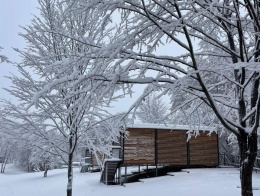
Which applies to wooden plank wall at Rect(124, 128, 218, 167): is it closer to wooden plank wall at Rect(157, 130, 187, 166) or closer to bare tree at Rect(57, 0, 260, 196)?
wooden plank wall at Rect(157, 130, 187, 166)

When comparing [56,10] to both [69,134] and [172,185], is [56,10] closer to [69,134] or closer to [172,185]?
[69,134]

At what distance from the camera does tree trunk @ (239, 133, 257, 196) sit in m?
4.55

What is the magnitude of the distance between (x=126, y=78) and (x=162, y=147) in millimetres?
14847

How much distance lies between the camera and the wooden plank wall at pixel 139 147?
1756 cm

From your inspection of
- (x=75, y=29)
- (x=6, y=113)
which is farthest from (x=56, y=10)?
(x=6, y=113)

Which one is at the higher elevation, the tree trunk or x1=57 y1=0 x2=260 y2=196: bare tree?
x1=57 y1=0 x2=260 y2=196: bare tree

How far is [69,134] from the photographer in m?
9.26

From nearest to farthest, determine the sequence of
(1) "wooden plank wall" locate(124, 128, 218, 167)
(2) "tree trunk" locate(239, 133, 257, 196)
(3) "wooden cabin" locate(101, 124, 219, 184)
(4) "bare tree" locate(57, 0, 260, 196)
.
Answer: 1. (4) "bare tree" locate(57, 0, 260, 196)
2. (2) "tree trunk" locate(239, 133, 257, 196)
3. (3) "wooden cabin" locate(101, 124, 219, 184)
4. (1) "wooden plank wall" locate(124, 128, 218, 167)

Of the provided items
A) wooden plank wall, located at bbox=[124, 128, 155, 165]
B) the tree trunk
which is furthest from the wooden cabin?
the tree trunk

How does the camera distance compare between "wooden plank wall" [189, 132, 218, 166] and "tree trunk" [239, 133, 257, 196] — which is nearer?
"tree trunk" [239, 133, 257, 196]

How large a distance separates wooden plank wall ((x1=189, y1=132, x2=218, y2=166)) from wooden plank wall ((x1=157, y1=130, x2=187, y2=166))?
1.93 feet

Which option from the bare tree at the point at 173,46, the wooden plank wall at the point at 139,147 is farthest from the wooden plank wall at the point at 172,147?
the bare tree at the point at 173,46

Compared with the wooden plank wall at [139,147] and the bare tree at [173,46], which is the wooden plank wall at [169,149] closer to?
the wooden plank wall at [139,147]

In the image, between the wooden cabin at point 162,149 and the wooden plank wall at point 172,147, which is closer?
the wooden cabin at point 162,149
